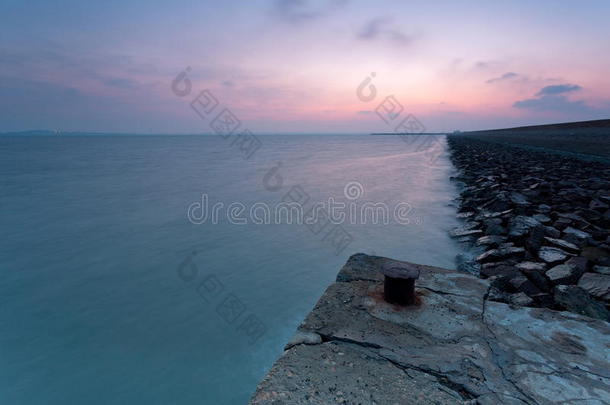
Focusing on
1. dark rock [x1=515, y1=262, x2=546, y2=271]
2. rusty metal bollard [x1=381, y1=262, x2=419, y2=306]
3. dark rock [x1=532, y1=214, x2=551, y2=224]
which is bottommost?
dark rock [x1=515, y1=262, x2=546, y2=271]

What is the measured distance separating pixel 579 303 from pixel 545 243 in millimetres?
1803

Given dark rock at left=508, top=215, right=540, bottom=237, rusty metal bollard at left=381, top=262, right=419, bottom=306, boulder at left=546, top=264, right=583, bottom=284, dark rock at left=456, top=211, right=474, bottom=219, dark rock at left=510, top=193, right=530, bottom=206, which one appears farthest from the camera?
dark rock at left=456, top=211, right=474, bottom=219

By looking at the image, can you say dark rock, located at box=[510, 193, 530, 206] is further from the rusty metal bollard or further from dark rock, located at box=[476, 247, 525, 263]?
the rusty metal bollard

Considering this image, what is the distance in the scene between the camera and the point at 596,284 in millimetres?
2871

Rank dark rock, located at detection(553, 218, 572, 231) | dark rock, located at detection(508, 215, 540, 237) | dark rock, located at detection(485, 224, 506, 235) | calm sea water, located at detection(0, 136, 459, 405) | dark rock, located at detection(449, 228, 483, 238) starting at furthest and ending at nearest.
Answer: dark rock, located at detection(449, 228, 483, 238) < dark rock, located at detection(485, 224, 506, 235) < dark rock, located at detection(553, 218, 572, 231) < dark rock, located at detection(508, 215, 540, 237) < calm sea water, located at detection(0, 136, 459, 405)

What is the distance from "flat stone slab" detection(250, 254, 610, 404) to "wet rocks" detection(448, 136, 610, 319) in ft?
1.49

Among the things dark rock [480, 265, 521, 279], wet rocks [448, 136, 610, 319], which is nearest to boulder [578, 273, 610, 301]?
wet rocks [448, 136, 610, 319]

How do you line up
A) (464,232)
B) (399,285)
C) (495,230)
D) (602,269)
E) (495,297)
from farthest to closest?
1. (464,232)
2. (495,230)
3. (602,269)
4. (495,297)
5. (399,285)

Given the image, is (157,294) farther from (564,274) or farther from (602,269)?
(602,269)

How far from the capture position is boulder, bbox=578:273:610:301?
8.95ft

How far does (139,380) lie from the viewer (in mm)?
2652

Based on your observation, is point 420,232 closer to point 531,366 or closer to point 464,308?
point 464,308

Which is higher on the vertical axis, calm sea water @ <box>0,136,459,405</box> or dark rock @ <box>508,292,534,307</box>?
dark rock @ <box>508,292,534,307</box>

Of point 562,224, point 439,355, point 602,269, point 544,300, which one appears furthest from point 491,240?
point 439,355
